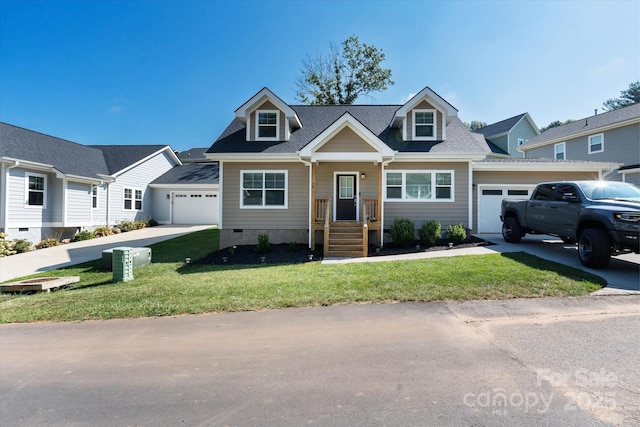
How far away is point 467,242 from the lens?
11.3m

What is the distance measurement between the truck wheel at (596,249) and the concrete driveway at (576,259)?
16cm

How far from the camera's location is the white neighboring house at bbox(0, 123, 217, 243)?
1395 cm

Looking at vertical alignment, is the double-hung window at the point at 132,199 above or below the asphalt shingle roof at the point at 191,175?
below

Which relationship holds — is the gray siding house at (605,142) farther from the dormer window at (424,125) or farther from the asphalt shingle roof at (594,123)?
the dormer window at (424,125)

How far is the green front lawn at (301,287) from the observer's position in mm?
5498

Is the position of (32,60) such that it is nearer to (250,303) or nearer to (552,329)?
(250,303)

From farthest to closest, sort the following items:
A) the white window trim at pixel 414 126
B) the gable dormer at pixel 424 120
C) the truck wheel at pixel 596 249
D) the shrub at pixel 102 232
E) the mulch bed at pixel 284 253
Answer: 1. the shrub at pixel 102 232
2. the white window trim at pixel 414 126
3. the gable dormer at pixel 424 120
4. the mulch bed at pixel 284 253
5. the truck wheel at pixel 596 249

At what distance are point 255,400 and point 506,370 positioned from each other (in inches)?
102

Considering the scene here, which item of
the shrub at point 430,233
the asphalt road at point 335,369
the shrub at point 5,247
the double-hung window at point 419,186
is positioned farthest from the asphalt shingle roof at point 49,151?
the shrub at point 430,233

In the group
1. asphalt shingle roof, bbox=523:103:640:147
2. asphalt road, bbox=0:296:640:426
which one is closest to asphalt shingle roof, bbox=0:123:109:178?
asphalt road, bbox=0:296:640:426

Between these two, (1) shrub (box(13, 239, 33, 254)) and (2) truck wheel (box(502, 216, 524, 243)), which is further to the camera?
(1) shrub (box(13, 239, 33, 254))

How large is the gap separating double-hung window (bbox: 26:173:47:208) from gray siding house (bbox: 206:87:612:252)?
10.1 metres

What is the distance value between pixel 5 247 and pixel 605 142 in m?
32.9

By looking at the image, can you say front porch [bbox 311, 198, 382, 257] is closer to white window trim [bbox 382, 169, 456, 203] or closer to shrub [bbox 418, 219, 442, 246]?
white window trim [bbox 382, 169, 456, 203]
